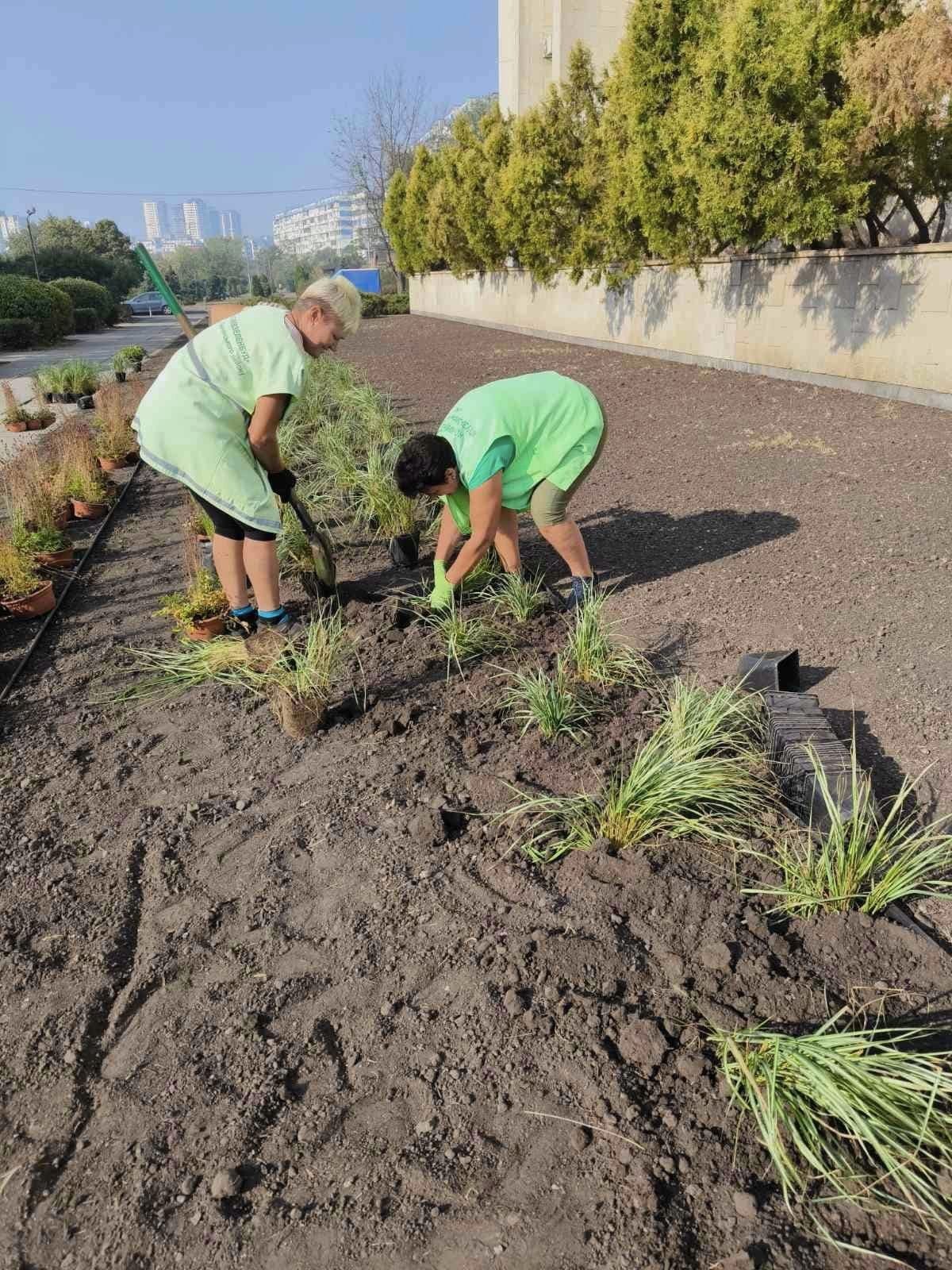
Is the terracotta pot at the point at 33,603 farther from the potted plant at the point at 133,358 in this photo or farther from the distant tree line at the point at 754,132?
the potted plant at the point at 133,358

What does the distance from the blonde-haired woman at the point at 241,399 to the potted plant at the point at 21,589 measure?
53.4 inches

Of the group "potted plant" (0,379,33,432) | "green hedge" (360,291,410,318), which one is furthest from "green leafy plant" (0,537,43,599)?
"green hedge" (360,291,410,318)

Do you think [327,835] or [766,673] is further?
[766,673]

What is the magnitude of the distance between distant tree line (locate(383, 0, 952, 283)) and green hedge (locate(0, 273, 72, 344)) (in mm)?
15095

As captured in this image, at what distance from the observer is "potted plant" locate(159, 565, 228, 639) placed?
3.48m

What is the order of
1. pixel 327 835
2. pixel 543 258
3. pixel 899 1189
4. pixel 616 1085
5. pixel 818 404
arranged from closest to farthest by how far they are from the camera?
pixel 899 1189, pixel 616 1085, pixel 327 835, pixel 818 404, pixel 543 258

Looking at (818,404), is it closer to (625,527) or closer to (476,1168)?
(625,527)

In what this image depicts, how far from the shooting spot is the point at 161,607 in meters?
3.94

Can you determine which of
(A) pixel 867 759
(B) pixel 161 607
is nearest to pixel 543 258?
(B) pixel 161 607

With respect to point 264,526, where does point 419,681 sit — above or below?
below

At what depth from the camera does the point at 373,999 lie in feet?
5.80

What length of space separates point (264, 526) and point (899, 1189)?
8.81 ft

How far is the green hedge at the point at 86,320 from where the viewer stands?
90.9ft

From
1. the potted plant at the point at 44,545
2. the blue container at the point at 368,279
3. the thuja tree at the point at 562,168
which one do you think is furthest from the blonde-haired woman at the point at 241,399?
the blue container at the point at 368,279
